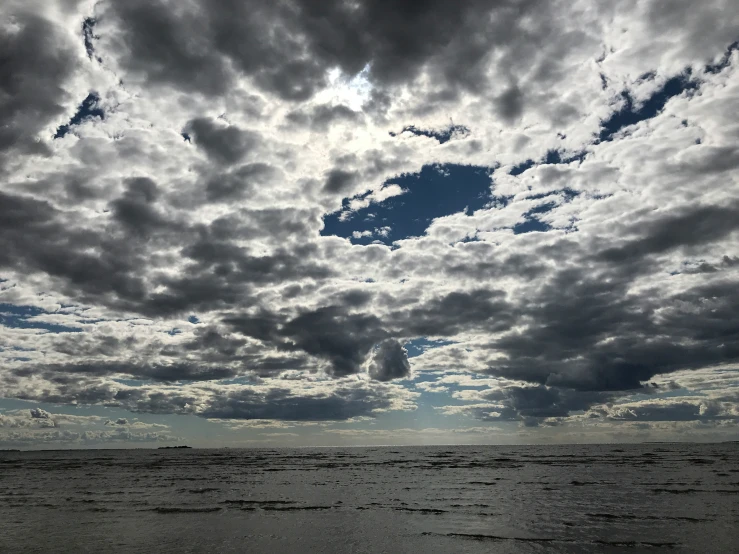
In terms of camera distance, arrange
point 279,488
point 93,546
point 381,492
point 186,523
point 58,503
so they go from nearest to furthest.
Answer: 1. point 93,546
2. point 186,523
3. point 58,503
4. point 381,492
5. point 279,488

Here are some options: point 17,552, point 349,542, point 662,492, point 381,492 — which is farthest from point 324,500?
point 662,492

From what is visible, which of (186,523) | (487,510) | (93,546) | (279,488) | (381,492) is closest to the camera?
(93,546)

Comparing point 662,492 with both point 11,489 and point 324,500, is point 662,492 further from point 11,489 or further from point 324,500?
point 11,489

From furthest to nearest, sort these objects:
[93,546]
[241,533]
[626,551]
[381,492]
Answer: [381,492], [241,533], [93,546], [626,551]

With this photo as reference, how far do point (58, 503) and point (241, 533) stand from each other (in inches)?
969

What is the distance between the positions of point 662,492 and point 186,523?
41.4 meters

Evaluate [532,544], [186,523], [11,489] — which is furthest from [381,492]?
[11,489]

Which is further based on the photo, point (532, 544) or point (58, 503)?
point (58, 503)

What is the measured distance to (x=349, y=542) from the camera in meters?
24.6

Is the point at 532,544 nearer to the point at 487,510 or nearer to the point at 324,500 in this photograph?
the point at 487,510

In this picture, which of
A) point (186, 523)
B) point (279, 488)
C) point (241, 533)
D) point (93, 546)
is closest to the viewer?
point (93, 546)

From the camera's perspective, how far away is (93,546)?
24.1 metres

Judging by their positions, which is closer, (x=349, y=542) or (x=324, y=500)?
(x=349, y=542)

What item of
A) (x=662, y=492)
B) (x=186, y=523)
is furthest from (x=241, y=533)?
(x=662, y=492)
